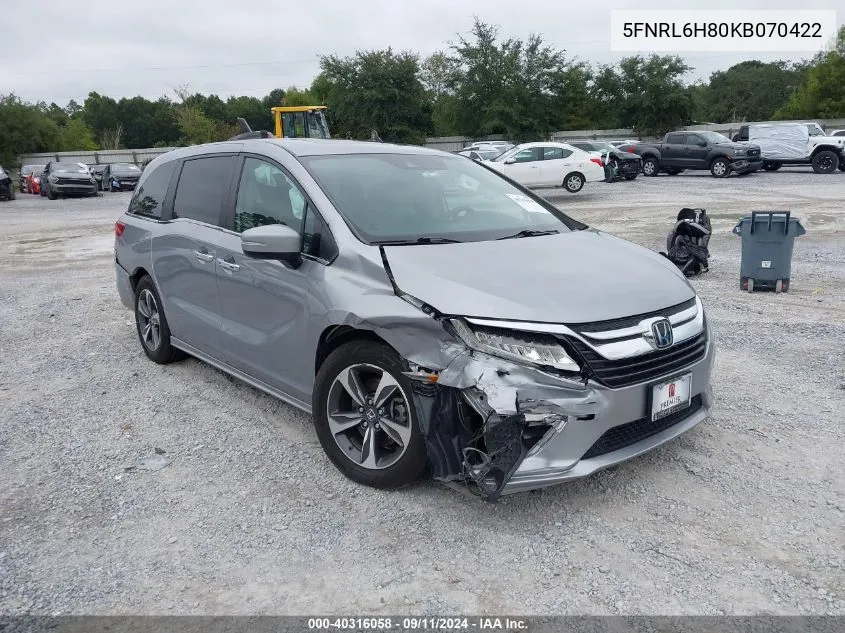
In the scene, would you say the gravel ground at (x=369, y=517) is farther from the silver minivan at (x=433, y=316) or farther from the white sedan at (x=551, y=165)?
the white sedan at (x=551, y=165)

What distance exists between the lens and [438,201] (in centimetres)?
416

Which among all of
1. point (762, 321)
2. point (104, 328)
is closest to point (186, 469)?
point (104, 328)

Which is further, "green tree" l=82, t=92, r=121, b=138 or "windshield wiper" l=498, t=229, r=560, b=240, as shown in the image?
"green tree" l=82, t=92, r=121, b=138

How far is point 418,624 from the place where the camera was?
2574 millimetres

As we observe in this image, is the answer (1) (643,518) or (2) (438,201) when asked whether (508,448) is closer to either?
(1) (643,518)

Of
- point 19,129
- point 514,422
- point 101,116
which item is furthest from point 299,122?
point 101,116

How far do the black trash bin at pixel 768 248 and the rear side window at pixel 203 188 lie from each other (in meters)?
5.63

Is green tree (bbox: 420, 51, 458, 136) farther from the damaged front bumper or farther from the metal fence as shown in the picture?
the damaged front bumper

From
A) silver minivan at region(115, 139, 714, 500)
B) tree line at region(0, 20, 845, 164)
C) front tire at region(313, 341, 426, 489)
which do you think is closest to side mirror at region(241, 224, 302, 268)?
silver minivan at region(115, 139, 714, 500)

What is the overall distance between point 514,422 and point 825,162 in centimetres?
2796

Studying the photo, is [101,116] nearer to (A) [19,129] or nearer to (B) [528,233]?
(A) [19,129]

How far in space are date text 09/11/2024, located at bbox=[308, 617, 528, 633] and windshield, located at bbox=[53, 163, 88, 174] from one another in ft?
102

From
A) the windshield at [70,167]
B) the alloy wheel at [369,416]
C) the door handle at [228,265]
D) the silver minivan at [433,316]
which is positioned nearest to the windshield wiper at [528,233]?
the silver minivan at [433,316]

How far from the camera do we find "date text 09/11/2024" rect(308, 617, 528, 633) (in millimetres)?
2545
